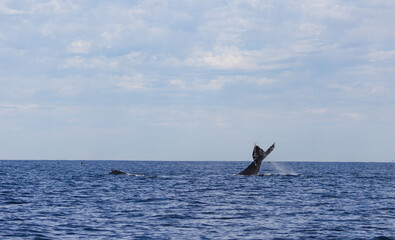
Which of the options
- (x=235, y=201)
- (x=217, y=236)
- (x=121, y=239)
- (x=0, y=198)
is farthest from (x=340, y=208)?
(x=0, y=198)

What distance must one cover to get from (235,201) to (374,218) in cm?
1187

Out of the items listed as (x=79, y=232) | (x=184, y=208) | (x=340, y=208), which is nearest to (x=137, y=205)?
(x=184, y=208)

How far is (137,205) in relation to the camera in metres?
34.8

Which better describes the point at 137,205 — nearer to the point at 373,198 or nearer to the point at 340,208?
the point at 340,208

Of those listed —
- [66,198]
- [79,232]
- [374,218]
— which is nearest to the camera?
[79,232]

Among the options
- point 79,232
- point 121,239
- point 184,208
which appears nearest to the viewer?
point 121,239

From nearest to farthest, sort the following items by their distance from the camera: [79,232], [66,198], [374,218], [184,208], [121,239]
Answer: [121,239] < [79,232] < [374,218] < [184,208] < [66,198]

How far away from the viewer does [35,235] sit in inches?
890

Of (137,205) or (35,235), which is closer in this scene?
(35,235)

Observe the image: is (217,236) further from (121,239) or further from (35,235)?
(35,235)

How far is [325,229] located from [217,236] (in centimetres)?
618

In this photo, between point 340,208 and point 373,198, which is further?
point 373,198

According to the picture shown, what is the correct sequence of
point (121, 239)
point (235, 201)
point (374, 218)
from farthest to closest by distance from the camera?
point (235, 201) → point (374, 218) → point (121, 239)

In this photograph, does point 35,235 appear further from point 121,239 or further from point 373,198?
point 373,198
